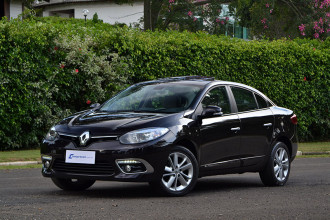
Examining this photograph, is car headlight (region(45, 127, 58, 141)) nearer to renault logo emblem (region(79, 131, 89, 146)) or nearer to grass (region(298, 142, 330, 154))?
renault logo emblem (region(79, 131, 89, 146))

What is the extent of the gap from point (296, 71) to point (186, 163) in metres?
15.5

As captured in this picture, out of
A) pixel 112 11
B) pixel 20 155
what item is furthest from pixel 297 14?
pixel 20 155

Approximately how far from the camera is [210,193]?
33.7 ft

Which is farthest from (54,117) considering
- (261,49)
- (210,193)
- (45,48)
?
(210,193)

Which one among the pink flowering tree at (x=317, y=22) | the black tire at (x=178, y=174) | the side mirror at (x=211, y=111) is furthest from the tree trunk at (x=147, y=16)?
the black tire at (x=178, y=174)

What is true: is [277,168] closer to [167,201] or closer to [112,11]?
[167,201]

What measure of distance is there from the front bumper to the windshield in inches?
33.7

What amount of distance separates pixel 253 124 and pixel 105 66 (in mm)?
9197

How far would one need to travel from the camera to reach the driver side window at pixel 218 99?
10438 mm

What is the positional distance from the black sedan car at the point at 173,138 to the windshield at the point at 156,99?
1cm

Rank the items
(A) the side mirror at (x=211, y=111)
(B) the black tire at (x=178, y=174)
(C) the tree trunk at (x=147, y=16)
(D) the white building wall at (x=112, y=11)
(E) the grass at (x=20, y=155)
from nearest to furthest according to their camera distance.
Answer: (B) the black tire at (x=178, y=174)
(A) the side mirror at (x=211, y=111)
(E) the grass at (x=20, y=155)
(C) the tree trunk at (x=147, y=16)
(D) the white building wall at (x=112, y=11)

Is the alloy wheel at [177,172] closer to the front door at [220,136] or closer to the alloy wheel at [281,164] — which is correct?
the front door at [220,136]

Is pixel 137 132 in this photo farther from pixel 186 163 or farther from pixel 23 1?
pixel 23 1

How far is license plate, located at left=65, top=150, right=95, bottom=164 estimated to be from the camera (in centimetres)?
908
